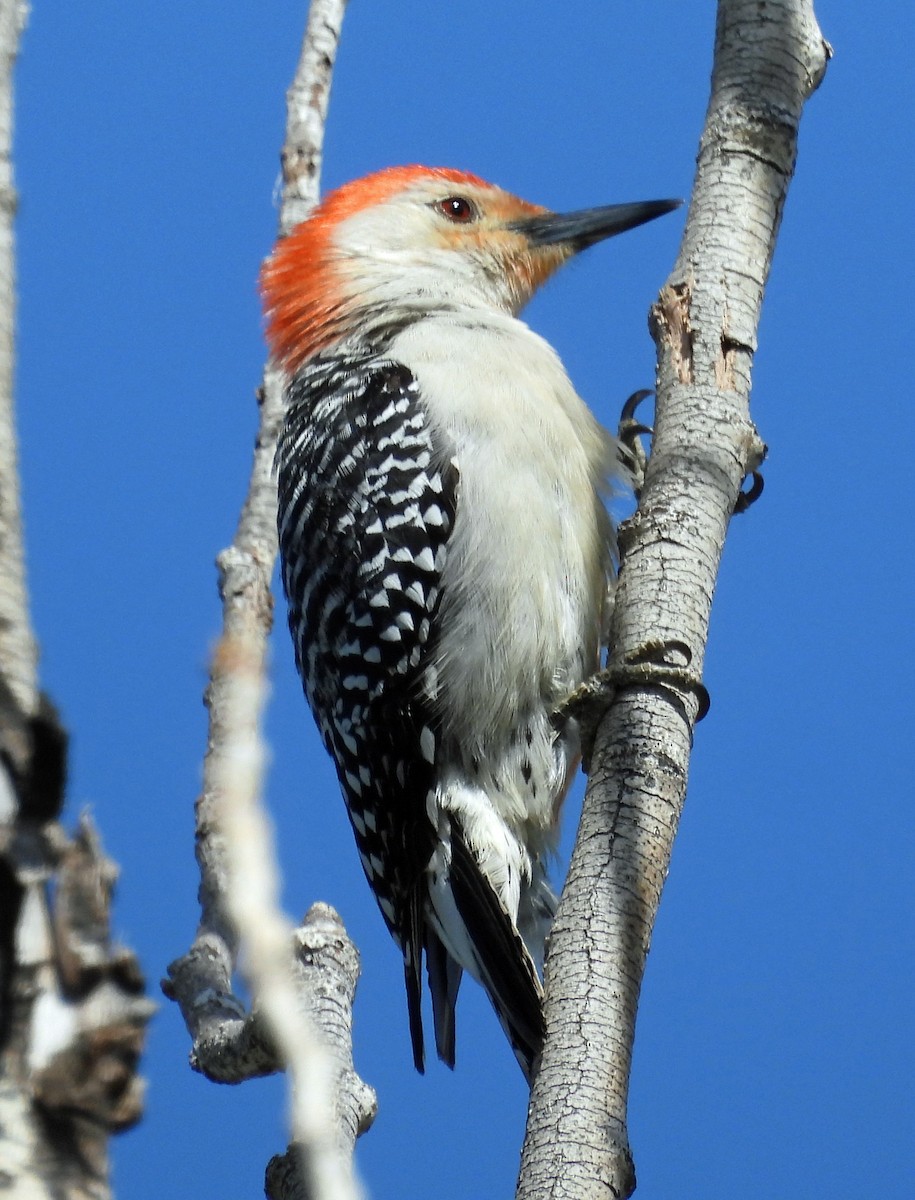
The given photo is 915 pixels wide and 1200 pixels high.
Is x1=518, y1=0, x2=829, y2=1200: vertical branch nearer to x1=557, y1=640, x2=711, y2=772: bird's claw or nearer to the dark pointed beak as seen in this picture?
x1=557, y1=640, x2=711, y2=772: bird's claw

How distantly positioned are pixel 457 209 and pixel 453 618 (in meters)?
1.78

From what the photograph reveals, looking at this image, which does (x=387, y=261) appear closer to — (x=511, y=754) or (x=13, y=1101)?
(x=511, y=754)

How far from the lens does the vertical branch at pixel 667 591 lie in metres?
2.29

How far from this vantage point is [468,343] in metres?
4.01

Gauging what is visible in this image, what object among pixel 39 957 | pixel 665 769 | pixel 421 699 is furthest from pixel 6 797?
pixel 421 699

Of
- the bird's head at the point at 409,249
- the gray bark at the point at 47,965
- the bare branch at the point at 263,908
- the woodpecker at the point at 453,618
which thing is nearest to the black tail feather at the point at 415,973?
the woodpecker at the point at 453,618

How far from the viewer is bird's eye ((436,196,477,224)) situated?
4.84m

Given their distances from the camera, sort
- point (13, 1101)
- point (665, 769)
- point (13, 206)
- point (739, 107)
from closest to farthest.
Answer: point (13, 1101)
point (13, 206)
point (665, 769)
point (739, 107)

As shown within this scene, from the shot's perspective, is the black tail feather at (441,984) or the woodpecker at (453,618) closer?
the woodpecker at (453,618)

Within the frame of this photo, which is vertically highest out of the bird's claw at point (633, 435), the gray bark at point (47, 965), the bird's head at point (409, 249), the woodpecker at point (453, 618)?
the bird's head at point (409, 249)

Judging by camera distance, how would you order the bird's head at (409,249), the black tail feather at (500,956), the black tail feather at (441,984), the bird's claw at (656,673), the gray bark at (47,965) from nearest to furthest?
the gray bark at (47,965) → the bird's claw at (656,673) → the black tail feather at (500,956) → the black tail feather at (441,984) → the bird's head at (409,249)

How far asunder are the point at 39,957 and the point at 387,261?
3840 mm

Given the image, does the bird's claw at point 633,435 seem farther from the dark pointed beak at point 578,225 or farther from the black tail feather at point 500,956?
the black tail feather at point 500,956

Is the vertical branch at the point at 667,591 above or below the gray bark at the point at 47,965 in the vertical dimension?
above
